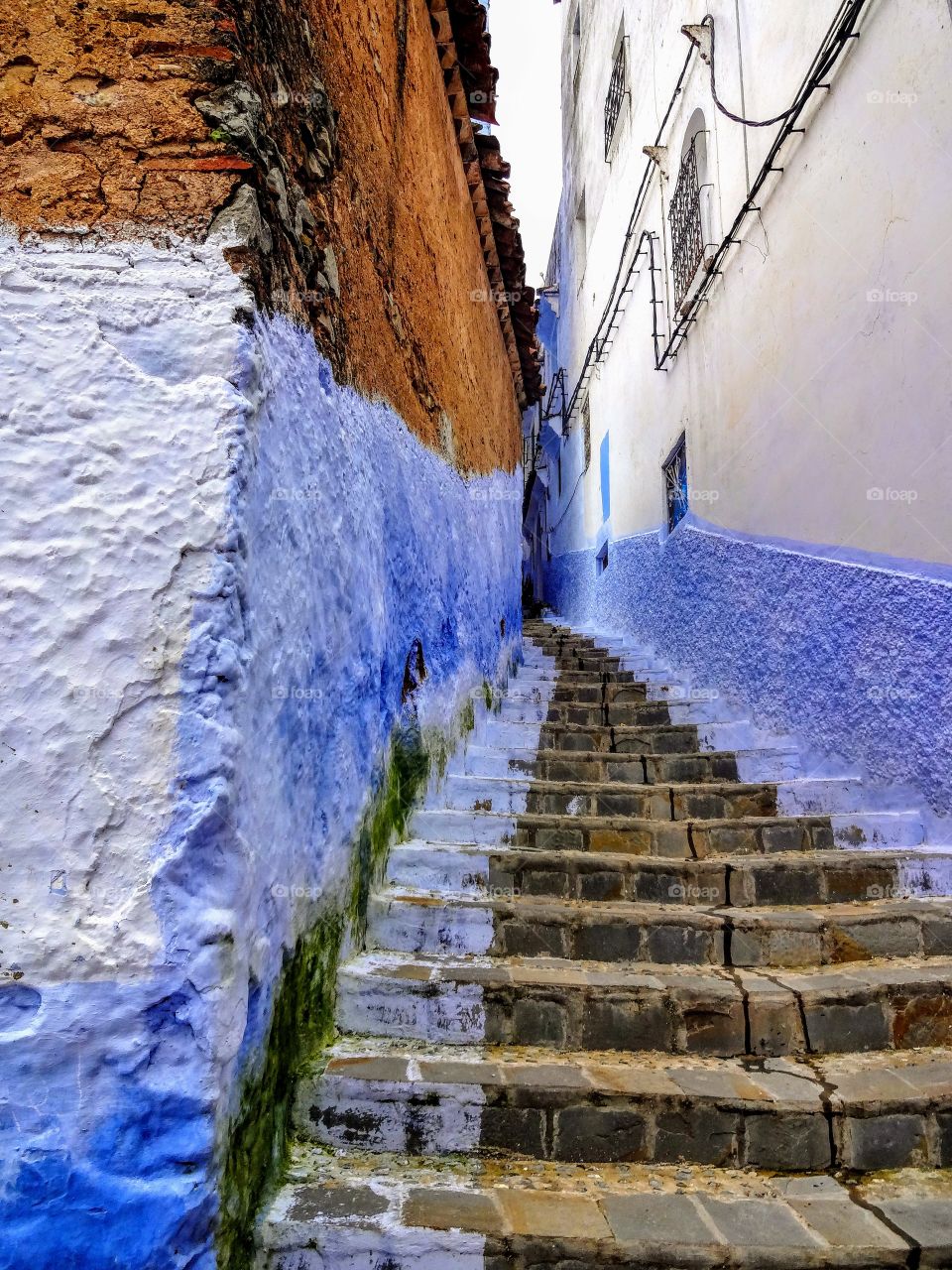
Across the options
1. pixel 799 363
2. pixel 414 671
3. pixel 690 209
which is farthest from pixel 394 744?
pixel 690 209

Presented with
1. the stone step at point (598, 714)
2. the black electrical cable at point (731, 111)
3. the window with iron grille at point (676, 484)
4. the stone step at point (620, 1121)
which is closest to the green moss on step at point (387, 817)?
the stone step at point (620, 1121)

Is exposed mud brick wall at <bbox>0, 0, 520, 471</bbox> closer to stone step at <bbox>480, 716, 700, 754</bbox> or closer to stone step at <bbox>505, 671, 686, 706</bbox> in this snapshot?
stone step at <bbox>480, 716, 700, 754</bbox>

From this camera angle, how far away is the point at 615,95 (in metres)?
9.30

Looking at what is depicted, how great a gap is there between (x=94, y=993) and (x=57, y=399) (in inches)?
47.3

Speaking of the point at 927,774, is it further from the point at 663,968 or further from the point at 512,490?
the point at 512,490

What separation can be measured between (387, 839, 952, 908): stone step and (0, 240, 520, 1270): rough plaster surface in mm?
1154

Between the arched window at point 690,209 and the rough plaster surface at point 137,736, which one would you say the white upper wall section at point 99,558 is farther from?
the arched window at point 690,209

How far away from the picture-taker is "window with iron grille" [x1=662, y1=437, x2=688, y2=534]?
22.1ft

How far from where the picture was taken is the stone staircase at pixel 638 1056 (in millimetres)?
1822

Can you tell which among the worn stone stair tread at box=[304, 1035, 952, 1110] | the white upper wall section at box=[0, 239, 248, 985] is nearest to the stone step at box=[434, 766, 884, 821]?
the worn stone stair tread at box=[304, 1035, 952, 1110]

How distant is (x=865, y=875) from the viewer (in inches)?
124

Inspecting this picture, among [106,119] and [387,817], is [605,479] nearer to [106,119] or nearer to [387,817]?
[387,817]

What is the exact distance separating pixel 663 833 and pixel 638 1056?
1.15 meters

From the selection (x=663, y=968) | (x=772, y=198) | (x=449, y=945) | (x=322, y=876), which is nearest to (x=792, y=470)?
(x=772, y=198)
